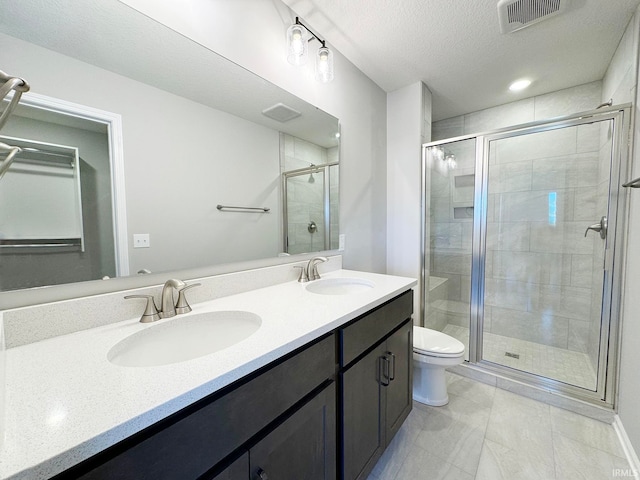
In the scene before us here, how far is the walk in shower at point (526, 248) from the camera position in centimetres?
184

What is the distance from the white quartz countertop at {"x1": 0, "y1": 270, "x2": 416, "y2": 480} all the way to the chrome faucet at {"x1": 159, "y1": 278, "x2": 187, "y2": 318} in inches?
1.5

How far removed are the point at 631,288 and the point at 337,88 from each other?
2.06 metres

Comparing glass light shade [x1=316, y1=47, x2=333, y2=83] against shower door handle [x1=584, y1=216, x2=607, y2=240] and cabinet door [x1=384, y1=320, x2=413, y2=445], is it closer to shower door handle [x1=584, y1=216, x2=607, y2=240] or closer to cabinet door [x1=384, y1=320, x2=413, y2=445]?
cabinet door [x1=384, y1=320, x2=413, y2=445]

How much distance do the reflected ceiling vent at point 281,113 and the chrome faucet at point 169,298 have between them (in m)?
0.94

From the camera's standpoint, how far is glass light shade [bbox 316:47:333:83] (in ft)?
4.88

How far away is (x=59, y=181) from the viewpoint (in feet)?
2.52

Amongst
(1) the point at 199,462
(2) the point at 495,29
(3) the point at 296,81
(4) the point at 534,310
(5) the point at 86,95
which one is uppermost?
(2) the point at 495,29

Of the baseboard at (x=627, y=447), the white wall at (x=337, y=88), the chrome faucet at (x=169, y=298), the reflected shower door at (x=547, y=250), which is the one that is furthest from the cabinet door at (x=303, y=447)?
the reflected shower door at (x=547, y=250)

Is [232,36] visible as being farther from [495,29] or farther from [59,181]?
[495,29]

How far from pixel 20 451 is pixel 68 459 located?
6 cm

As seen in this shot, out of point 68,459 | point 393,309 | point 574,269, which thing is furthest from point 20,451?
point 574,269

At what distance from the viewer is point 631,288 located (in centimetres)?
138

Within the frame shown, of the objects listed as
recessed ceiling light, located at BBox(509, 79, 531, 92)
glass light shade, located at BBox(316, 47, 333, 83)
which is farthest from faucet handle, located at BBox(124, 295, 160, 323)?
recessed ceiling light, located at BBox(509, 79, 531, 92)

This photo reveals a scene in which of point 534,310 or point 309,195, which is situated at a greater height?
point 309,195
